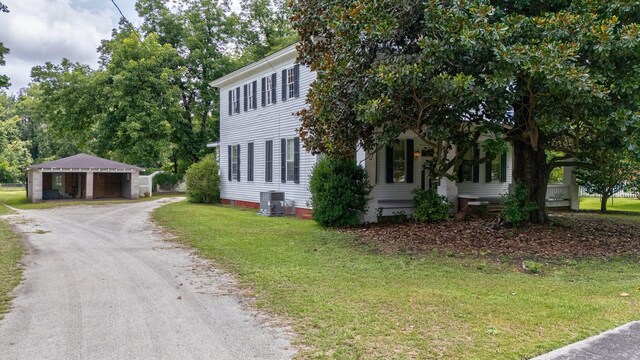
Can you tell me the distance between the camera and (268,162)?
1819 centimetres

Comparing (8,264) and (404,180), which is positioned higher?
(404,180)

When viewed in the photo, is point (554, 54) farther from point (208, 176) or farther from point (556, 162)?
point (208, 176)

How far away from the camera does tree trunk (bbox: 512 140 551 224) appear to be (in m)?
12.1

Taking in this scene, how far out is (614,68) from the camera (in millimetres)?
8398

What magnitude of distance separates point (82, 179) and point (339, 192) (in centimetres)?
2395

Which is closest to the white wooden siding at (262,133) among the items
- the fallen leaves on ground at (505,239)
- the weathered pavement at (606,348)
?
the fallen leaves on ground at (505,239)

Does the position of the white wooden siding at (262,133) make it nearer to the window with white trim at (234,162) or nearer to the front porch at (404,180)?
the window with white trim at (234,162)

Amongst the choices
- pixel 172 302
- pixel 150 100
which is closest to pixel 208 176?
pixel 150 100

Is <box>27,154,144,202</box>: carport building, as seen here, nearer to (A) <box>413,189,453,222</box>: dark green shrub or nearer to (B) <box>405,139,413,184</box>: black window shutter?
(B) <box>405,139,413,184</box>: black window shutter

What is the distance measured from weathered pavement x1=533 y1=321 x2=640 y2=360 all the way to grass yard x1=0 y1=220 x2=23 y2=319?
5.69 meters

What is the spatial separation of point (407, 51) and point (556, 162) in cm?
543

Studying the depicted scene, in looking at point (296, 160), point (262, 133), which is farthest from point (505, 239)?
point (262, 133)

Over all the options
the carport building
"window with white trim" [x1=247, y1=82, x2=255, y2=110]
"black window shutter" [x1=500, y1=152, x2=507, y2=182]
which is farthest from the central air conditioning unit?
the carport building

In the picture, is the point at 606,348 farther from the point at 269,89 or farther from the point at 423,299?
the point at 269,89
